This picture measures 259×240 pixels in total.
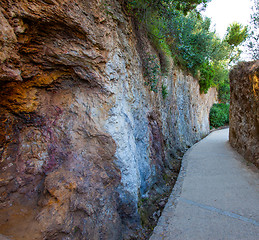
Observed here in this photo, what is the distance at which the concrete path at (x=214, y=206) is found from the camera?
3.12m

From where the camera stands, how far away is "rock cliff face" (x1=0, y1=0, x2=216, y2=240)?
2.45 m

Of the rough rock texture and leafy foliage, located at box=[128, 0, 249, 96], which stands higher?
leafy foliage, located at box=[128, 0, 249, 96]

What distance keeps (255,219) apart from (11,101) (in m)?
4.70

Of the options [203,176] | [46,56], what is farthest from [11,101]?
[203,176]

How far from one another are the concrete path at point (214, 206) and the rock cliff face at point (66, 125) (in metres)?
0.66

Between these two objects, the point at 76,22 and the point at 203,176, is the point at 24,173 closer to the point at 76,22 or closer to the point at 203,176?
the point at 76,22

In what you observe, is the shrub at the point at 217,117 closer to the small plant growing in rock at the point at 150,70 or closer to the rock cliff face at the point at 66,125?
the small plant growing in rock at the point at 150,70

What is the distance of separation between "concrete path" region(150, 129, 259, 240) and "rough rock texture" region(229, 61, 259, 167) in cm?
80

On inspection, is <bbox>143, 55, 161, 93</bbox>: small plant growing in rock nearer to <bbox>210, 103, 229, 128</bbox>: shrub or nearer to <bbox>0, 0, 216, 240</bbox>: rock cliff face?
<bbox>0, 0, 216, 240</bbox>: rock cliff face

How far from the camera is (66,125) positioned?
3211mm

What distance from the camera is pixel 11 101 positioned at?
271 centimetres

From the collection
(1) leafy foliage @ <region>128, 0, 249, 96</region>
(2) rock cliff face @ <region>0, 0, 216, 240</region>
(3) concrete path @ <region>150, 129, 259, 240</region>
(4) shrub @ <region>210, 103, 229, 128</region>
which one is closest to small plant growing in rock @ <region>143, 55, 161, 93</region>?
(1) leafy foliage @ <region>128, 0, 249, 96</region>

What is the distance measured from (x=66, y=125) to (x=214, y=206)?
11.8 feet

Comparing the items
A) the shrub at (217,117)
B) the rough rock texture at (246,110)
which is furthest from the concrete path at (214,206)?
the shrub at (217,117)
